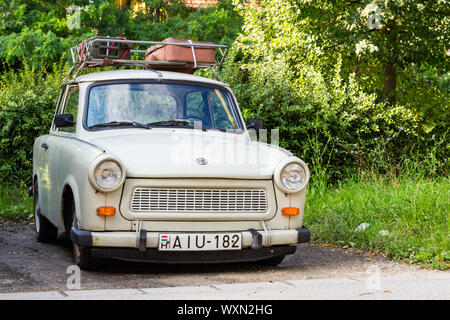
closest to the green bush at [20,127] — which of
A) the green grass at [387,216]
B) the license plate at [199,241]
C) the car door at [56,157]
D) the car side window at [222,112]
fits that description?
the green grass at [387,216]

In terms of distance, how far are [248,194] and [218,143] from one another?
26.7 inches

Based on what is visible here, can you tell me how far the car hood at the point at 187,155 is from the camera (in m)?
5.82

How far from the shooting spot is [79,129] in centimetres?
688

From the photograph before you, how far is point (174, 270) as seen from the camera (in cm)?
636

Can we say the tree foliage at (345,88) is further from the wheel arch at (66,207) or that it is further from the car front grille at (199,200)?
the wheel arch at (66,207)

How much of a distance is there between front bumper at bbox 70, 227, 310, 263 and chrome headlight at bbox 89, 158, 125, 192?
39 centimetres

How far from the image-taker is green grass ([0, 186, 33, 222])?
1022cm

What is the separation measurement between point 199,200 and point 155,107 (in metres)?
1.51

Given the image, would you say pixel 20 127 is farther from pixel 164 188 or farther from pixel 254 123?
pixel 164 188

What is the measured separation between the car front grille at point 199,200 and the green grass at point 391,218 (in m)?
1.75

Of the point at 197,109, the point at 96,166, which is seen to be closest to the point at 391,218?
the point at 197,109

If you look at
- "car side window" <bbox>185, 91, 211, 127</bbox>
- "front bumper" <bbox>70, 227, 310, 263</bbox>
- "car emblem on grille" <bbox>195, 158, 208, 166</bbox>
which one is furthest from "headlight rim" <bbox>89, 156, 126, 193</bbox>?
"car side window" <bbox>185, 91, 211, 127</bbox>

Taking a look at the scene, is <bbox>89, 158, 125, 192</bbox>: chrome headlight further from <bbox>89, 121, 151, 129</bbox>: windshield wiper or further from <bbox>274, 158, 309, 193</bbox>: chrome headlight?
<bbox>274, 158, 309, 193</bbox>: chrome headlight
